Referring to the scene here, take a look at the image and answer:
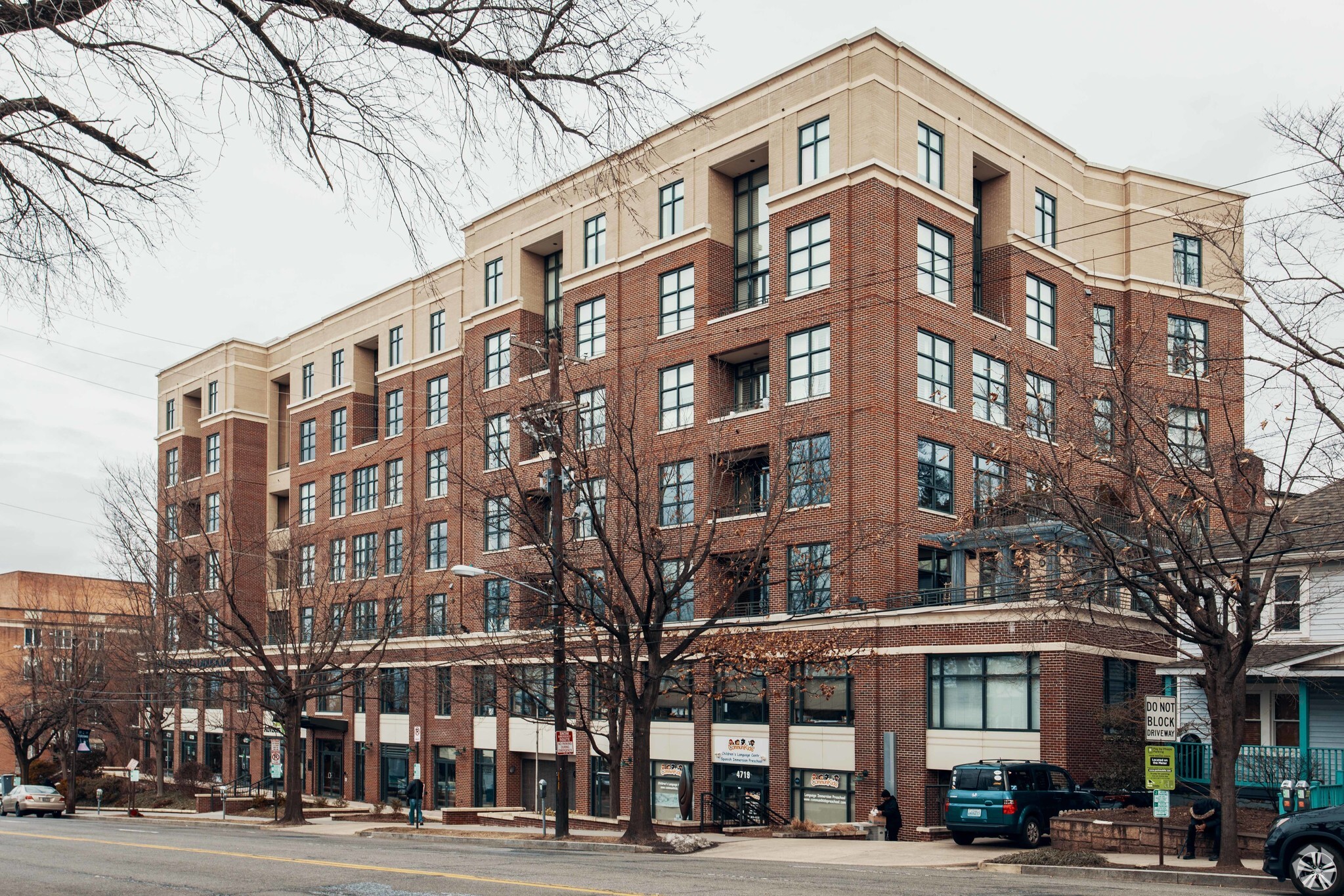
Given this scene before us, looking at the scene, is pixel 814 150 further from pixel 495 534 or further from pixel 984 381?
pixel 495 534

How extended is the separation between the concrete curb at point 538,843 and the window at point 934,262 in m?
19.2

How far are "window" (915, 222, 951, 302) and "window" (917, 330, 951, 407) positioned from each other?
137 cm

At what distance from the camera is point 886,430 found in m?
37.6

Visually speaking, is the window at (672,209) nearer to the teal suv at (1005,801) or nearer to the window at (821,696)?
the window at (821,696)

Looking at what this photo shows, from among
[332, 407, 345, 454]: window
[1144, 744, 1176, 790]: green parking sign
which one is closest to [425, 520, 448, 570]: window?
[332, 407, 345, 454]: window

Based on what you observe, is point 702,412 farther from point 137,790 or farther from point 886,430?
point 137,790

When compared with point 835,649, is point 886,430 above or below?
above

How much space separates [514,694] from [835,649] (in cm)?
1604

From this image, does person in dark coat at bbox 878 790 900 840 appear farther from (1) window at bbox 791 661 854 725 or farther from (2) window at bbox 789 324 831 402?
(2) window at bbox 789 324 831 402

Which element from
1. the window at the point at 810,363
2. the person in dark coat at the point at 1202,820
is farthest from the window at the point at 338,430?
the person in dark coat at the point at 1202,820

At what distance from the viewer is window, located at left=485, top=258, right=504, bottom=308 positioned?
52.0 m

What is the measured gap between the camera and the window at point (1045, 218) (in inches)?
1761

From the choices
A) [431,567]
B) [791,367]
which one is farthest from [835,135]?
[431,567]

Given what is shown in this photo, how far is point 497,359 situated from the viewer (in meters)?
51.4
